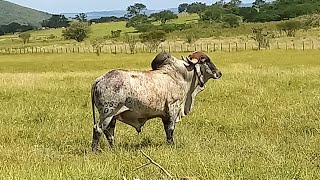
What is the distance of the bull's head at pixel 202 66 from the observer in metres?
11.0

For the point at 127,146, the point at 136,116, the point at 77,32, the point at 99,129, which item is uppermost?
the point at 77,32

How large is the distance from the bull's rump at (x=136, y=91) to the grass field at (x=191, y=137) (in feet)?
2.42

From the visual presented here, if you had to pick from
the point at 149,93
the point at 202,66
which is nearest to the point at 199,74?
the point at 202,66

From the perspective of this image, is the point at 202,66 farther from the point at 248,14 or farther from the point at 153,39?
the point at 248,14

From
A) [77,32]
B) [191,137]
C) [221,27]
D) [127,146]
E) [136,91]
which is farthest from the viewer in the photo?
[77,32]

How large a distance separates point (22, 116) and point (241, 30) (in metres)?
78.6

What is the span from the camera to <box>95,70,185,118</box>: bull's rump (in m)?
9.75

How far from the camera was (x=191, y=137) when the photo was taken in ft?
37.3

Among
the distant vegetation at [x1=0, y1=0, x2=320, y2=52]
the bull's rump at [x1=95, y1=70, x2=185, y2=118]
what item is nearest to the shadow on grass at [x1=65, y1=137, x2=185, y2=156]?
the bull's rump at [x1=95, y1=70, x2=185, y2=118]

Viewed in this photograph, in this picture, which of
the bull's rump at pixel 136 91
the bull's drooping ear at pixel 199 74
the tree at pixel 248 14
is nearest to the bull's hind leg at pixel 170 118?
the bull's rump at pixel 136 91

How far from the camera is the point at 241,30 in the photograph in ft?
298

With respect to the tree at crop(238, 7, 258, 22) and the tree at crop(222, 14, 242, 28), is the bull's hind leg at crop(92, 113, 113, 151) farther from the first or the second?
the tree at crop(238, 7, 258, 22)

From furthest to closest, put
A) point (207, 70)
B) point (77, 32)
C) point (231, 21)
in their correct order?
point (231, 21) < point (77, 32) < point (207, 70)

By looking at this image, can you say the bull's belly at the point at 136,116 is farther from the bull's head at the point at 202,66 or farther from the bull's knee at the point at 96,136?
the bull's head at the point at 202,66
